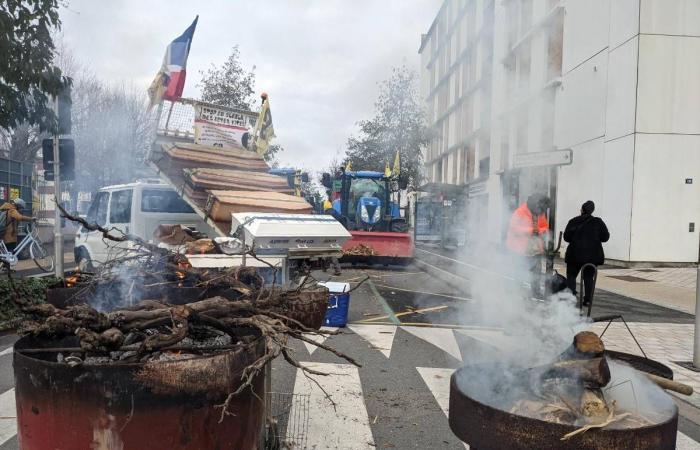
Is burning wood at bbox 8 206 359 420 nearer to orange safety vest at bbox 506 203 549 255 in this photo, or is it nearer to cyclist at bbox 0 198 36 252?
orange safety vest at bbox 506 203 549 255

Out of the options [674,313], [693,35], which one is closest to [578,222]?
[674,313]

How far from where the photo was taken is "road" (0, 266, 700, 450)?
3.58 meters

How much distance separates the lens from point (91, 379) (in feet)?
5.99

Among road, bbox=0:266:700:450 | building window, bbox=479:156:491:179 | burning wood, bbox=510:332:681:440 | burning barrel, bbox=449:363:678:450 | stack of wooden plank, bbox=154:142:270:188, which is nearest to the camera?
burning barrel, bbox=449:363:678:450

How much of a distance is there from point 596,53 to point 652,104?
31.2 feet

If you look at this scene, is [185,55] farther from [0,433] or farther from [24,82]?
[0,433]

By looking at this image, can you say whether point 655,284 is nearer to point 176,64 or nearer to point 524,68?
point 524,68

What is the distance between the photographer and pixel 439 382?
4.71 metres

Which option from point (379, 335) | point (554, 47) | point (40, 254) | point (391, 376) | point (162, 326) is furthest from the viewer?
point (40, 254)

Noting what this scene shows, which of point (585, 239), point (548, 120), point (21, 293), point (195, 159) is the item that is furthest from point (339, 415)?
point (585, 239)

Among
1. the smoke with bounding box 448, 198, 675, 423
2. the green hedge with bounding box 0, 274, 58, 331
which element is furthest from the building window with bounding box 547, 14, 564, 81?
the green hedge with bounding box 0, 274, 58, 331

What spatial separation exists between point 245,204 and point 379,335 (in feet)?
9.14

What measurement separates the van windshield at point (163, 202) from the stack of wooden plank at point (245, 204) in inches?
59.9

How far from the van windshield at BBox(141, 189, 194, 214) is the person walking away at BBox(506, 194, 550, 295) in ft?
17.7
